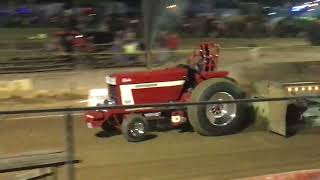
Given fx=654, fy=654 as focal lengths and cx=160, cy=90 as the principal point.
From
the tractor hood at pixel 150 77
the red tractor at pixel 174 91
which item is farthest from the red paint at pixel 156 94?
the tractor hood at pixel 150 77

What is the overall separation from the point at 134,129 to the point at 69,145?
351 centimetres

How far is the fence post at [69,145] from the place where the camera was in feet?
15.8

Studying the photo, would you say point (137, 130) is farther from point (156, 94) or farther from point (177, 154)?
point (177, 154)

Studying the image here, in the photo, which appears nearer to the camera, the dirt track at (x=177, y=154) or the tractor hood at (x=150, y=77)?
the dirt track at (x=177, y=154)

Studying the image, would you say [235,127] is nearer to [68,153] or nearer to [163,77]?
[163,77]

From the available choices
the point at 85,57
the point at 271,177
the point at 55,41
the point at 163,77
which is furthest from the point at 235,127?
the point at 55,41

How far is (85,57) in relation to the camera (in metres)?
15.6

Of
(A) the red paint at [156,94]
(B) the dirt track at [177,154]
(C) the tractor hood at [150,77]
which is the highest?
(C) the tractor hood at [150,77]

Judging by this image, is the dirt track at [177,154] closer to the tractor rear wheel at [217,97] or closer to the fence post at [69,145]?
the fence post at [69,145]

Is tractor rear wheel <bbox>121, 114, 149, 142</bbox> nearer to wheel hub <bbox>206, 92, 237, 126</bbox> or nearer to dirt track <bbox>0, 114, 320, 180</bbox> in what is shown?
dirt track <bbox>0, 114, 320, 180</bbox>

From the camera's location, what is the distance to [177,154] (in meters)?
6.63

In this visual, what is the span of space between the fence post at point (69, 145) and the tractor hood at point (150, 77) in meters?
3.85

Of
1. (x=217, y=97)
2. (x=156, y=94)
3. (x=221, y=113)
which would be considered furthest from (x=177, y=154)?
(x=156, y=94)

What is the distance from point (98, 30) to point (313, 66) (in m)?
5.74
